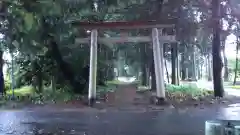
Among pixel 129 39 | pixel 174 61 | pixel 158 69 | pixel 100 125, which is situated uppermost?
pixel 129 39

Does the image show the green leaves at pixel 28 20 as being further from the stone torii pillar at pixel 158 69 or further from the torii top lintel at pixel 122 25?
the stone torii pillar at pixel 158 69

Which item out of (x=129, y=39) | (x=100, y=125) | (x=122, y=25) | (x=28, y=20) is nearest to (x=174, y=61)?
(x=129, y=39)

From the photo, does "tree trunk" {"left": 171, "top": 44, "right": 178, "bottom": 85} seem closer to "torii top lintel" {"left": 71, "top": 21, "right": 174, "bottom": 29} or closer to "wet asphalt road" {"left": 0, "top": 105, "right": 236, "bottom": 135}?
"torii top lintel" {"left": 71, "top": 21, "right": 174, "bottom": 29}

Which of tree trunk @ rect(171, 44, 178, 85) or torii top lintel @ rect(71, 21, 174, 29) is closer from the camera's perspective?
torii top lintel @ rect(71, 21, 174, 29)

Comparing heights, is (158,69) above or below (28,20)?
below

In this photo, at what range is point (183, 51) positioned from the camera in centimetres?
3662

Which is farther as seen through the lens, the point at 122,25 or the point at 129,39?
the point at 129,39

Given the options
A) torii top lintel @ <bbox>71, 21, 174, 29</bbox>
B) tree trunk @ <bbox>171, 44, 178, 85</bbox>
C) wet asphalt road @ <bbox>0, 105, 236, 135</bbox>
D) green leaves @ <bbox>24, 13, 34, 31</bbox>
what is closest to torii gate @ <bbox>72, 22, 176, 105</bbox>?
torii top lintel @ <bbox>71, 21, 174, 29</bbox>

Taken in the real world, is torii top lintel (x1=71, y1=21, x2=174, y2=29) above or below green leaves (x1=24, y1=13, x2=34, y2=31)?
above

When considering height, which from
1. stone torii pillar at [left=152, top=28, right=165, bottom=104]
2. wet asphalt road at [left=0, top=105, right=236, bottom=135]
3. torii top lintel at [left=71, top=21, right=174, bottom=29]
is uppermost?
torii top lintel at [left=71, top=21, right=174, bottom=29]

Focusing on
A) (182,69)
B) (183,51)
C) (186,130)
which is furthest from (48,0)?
(182,69)

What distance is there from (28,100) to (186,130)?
37.9 feet

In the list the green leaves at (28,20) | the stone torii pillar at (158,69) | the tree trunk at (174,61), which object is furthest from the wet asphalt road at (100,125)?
the tree trunk at (174,61)

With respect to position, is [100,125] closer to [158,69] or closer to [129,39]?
[158,69]
